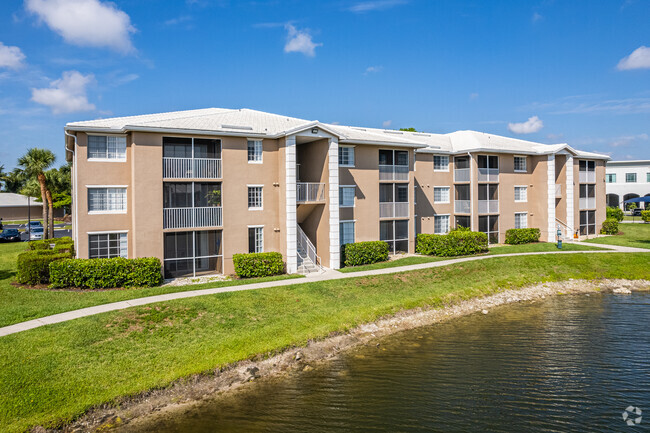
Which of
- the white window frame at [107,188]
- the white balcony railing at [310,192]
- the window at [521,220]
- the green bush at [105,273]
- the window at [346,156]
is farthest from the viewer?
the window at [521,220]

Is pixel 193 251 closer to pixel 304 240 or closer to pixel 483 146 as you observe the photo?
pixel 304 240

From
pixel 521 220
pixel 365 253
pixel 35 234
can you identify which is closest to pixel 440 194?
pixel 521 220

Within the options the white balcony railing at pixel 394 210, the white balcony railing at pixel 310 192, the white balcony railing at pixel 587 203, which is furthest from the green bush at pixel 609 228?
the white balcony railing at pixel 310 192

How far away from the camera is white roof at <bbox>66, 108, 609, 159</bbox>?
23.0 meters

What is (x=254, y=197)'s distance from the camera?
1006 inches

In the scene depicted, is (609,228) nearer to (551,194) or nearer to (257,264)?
(551,194)

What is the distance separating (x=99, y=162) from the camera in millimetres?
22922

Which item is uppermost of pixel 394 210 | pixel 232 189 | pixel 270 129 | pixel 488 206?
pixel 270 129

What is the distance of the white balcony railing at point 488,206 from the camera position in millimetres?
36094

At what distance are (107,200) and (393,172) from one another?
59.6ft

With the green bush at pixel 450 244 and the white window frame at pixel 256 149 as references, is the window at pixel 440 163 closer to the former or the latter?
the green bush at pixel 450 244

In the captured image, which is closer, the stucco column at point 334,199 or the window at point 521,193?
the stucco column at point 334,199

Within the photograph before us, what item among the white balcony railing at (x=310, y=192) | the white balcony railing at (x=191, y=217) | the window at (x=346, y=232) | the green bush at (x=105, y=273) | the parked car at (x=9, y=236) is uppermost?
the white balcony railing at (x=310, y=192)

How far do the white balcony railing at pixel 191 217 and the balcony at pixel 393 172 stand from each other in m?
11.8
